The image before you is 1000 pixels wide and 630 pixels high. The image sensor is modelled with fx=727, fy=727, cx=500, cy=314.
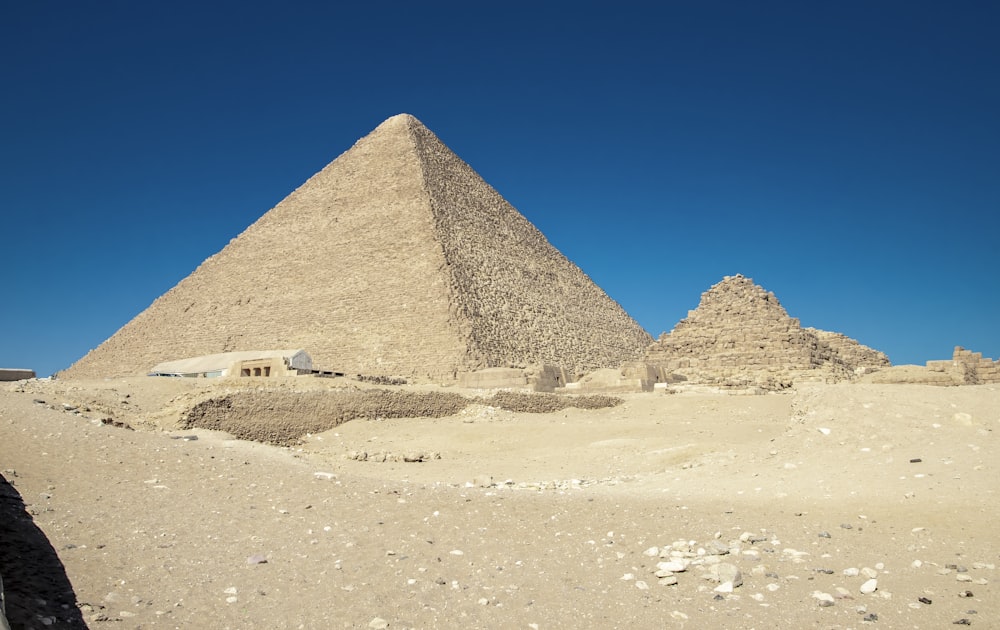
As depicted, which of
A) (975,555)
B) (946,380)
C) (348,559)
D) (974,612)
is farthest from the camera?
(946,380)

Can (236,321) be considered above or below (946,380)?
above

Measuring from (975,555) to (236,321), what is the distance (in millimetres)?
41502

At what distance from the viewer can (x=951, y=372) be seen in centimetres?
1612

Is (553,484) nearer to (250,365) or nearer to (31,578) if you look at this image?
(31,578)

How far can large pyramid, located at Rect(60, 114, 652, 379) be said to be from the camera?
34.9m

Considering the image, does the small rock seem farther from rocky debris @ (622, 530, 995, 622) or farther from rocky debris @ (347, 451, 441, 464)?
rocky debris @ (347, 451, 441, 464)

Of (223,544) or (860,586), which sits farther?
(223,544)

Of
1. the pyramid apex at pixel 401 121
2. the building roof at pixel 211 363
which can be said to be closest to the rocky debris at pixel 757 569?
the building roof at pixel 211 363

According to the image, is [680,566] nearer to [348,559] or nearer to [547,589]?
[547,589]

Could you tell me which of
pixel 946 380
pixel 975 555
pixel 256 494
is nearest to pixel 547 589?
pixel 975 555

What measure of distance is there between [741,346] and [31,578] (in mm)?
20802

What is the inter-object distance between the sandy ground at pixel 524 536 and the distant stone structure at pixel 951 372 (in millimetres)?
7640

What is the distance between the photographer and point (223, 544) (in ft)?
15.7

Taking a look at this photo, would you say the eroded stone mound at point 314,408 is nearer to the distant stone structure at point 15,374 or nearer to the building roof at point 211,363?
the distant stone structure at point 15,374
